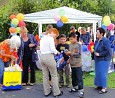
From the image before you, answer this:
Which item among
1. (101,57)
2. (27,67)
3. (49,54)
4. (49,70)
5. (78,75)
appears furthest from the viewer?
(27,67)

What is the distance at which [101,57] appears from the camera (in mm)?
7980

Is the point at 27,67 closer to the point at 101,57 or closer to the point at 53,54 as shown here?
the point at 53,54

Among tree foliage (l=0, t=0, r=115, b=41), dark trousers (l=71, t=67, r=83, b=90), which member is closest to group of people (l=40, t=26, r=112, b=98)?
dark trousers (l=71, t=67, r=83, b=90)

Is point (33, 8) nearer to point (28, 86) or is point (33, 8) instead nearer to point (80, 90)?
point (28, 86)

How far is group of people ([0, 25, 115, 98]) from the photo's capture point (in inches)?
→ 296

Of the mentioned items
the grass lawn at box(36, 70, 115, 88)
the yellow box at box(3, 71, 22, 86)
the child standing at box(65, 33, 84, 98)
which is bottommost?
the grass lawn at box(36, 70, 115, 88)

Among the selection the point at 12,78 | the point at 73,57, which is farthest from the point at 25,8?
the point at 73,57

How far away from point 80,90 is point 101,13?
714 inches

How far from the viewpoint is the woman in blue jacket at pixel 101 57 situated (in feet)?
25.6

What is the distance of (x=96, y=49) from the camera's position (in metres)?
8.01

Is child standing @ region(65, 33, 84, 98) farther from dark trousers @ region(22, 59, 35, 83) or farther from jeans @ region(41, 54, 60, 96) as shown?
dark trousers @ region(22, 59, 35, 83)

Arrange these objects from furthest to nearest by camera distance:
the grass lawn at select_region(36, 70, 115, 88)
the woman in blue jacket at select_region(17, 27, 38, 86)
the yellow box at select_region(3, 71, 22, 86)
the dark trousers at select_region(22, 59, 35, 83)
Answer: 1. the grass lawn at select_region(36, 70, 115, 88)
2. the dark trousers at select_region(22, 59, 35, 83)
3. the woman in blue jacket at select_region(17, 27, 38, 86)
4. the yellow box at select_region(3, 71, 22, 86)

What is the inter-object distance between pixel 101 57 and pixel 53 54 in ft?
4.36

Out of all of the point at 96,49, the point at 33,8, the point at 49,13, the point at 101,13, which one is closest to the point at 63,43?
the point at 96,49
